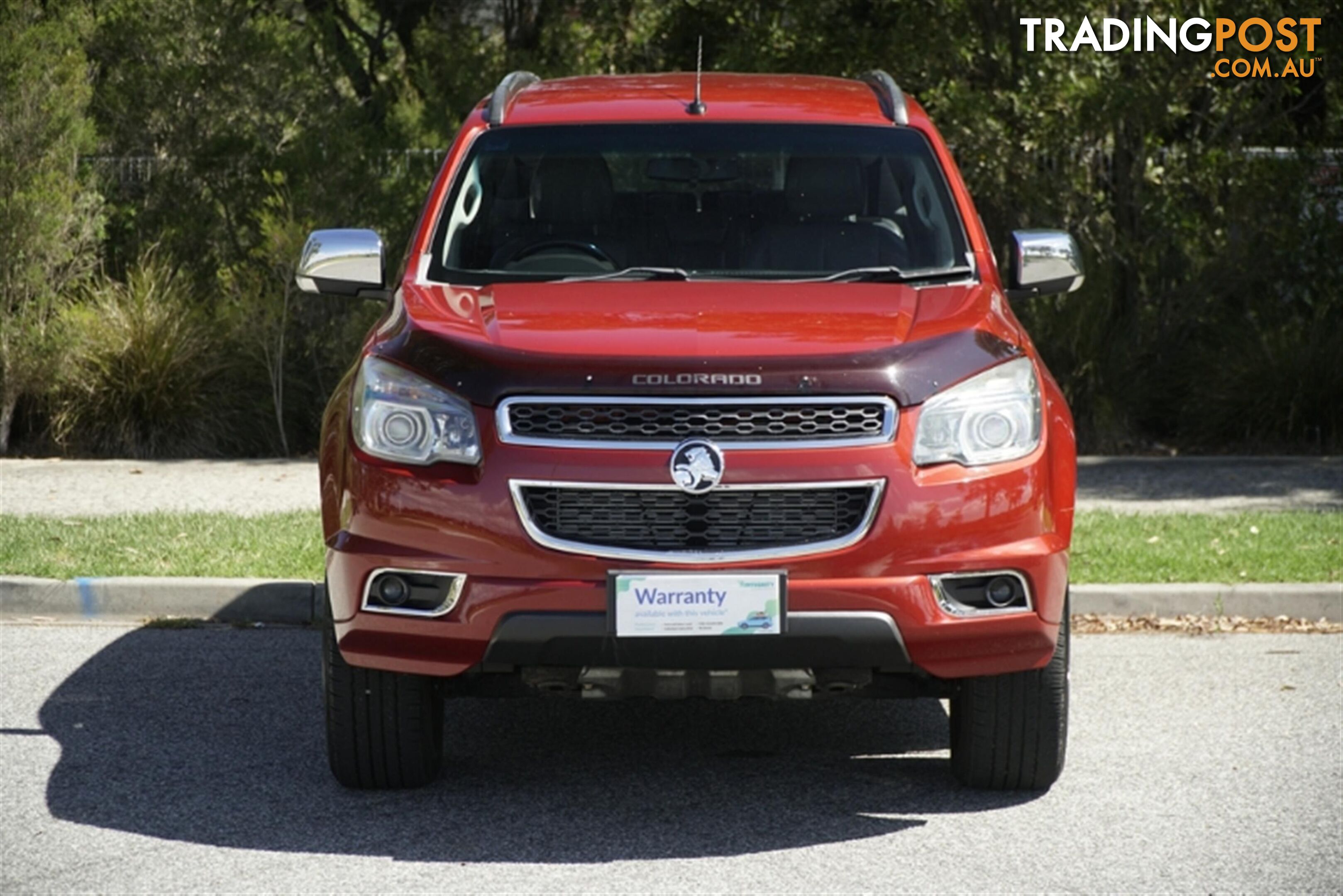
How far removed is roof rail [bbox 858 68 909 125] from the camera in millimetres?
6527

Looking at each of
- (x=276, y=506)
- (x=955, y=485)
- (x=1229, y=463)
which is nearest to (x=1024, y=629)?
(x=955, y=485)

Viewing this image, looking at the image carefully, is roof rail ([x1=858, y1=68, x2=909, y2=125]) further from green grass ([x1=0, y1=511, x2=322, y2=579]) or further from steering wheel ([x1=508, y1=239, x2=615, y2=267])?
green grass ([x1=0, y1=511, x2=322, y2=579])

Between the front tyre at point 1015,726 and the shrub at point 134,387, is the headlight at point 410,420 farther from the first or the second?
the shrub at point 134,387

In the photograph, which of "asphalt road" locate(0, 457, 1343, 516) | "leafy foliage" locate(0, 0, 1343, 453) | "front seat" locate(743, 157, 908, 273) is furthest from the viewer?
"leafy foliage" locate(0, 0, 1343, 453)

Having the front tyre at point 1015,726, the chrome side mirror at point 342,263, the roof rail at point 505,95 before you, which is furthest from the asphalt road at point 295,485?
the front tyre at point 1015,726

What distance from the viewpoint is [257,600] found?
27.1ft

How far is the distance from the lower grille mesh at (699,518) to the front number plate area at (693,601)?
0.09m

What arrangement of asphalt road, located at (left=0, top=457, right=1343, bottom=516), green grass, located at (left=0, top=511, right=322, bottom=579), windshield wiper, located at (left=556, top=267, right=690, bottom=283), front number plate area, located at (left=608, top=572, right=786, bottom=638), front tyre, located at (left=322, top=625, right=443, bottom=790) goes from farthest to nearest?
asphalt road, located at (left=0, top=457, right=1343, bottom=516) → green grass, located at (left=0, top=511, right=322, bottom=579) → windshield wiper, located at (left=556, top=267, right=690, bottom=283) → front tyre, located at (left=322, top=625, right=443, bottom=790) → front number plate area, located at (left=608, top=572, right=786, bottom=638)

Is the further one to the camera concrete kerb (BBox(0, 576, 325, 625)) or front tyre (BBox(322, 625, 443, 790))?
concrete kerb (BBox(0, 576, 325, 625))

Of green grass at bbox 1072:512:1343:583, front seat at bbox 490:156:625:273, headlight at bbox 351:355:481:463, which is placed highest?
front seat at bbox 490:156:625:273

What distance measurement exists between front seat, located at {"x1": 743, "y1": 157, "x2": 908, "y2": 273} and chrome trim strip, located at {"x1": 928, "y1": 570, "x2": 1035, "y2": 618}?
135cm

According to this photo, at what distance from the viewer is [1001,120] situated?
1377 centimetres

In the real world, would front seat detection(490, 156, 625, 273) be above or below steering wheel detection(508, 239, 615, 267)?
above

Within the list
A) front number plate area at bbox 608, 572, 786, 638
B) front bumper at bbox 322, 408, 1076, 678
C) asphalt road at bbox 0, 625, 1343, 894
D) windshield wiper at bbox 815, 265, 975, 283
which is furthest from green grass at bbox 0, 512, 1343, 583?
front number plate area at bbox 608, 572, 786, 638
